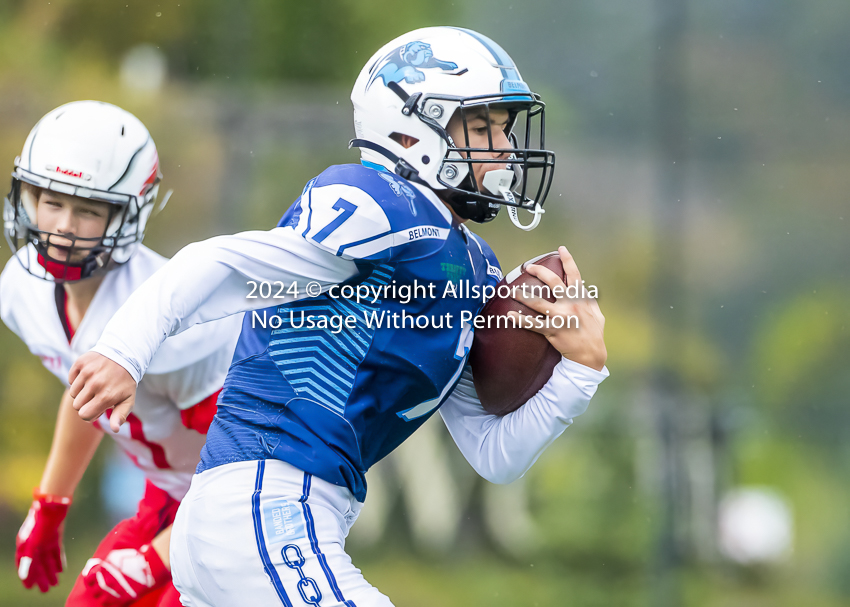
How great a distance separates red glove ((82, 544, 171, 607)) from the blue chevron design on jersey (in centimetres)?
95

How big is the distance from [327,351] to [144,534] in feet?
3.81

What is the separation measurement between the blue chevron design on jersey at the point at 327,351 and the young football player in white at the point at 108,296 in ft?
2.59

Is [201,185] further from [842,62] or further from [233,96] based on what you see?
[842,62]

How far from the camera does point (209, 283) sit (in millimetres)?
1445

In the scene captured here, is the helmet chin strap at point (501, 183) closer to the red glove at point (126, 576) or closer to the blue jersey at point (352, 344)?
the blue jersey at point (352, 344)

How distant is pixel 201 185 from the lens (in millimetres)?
5082

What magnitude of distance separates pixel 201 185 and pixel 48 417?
1644 millimetres

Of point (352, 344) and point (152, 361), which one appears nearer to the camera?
point (352, 344)

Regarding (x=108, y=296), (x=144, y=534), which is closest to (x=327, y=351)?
(x=108, y=296)

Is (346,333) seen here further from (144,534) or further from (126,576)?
(144,534)

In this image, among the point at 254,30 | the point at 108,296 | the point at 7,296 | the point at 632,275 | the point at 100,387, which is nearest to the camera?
the point at 100,387

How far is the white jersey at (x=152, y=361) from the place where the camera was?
2.27m

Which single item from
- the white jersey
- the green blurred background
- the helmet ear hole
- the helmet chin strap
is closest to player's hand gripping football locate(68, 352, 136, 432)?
the helmet chin strap

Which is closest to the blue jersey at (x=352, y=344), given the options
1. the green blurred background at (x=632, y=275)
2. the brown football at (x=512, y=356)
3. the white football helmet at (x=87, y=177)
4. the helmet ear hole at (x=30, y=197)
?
the brown football at (x=512, y=356)
